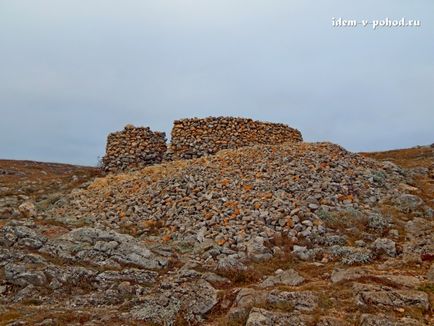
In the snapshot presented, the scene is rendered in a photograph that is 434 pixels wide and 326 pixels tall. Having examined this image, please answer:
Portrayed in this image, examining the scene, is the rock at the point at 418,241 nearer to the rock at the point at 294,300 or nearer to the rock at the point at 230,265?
the rock at the point at 294,300

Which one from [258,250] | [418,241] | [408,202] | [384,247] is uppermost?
[408,202]

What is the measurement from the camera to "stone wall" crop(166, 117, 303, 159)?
25844mm

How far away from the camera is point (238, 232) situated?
15906 millimetres

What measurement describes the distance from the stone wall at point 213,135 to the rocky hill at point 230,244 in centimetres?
290

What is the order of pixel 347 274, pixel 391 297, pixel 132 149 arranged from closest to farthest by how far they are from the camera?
1. pixel 391 297
2. pixel 347 274
3. pixel 132 149

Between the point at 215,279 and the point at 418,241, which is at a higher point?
the point at 418,241

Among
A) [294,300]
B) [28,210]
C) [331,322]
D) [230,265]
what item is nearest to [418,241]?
[230,265]

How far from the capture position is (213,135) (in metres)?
26.1

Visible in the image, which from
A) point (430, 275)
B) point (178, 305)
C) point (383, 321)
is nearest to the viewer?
point (383, 321)

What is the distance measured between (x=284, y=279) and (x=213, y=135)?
14.5m

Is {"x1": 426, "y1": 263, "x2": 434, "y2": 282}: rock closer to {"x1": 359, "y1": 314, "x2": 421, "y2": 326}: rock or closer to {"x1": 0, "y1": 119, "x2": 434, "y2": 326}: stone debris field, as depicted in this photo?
{"x1": 0, "y1": 119, "x2": 434, "y2": 326}: stone debris field

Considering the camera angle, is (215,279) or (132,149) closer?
(215,279)

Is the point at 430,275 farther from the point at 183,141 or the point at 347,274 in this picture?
the point at 183,141

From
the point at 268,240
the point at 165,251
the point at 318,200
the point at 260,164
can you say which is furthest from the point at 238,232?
the point at 260,164
